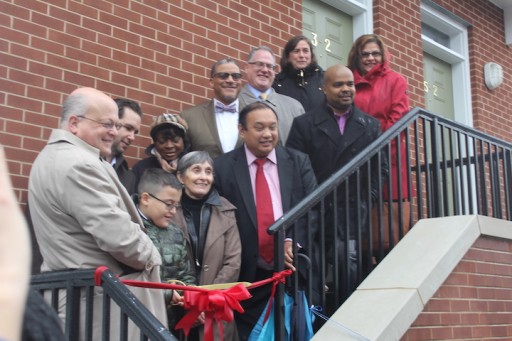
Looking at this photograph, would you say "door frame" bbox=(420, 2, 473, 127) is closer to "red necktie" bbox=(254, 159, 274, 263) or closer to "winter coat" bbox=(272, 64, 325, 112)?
"winter coat" bbox=(272, 64, 325, 112)

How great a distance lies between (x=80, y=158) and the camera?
131 inches

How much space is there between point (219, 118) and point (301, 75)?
0.92 metres

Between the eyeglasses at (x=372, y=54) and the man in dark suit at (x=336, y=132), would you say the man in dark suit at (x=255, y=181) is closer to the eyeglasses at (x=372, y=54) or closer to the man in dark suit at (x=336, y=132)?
the man in dark suit at (x=336, y=132)

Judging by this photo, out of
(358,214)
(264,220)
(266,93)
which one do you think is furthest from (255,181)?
(266,93)

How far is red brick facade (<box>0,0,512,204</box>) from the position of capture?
471 cm

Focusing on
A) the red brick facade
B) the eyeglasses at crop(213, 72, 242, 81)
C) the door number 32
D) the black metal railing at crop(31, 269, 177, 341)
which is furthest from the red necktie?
the door number 32

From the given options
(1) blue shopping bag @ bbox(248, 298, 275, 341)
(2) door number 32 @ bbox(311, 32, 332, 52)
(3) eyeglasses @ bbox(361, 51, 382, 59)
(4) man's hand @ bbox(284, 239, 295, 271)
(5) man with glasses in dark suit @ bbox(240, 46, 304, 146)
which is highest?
(2) door number 32 @ bbox(311, 32, 332, 52)

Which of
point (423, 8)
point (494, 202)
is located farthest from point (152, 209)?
point (423, 8)

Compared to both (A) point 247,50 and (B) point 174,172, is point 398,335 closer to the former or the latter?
(B) point 174,172

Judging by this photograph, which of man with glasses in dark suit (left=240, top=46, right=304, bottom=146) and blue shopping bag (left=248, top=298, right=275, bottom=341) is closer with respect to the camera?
blue shopping bag (left=248, top=298, right=275, bottom=341)

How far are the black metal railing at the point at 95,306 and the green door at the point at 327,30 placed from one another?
15.7 ft

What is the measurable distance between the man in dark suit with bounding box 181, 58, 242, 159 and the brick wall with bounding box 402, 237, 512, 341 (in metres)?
1.73

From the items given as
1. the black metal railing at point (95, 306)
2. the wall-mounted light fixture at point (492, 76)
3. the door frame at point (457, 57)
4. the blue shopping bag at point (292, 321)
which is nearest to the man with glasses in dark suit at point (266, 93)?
the blue shopping bag at point (292, 321)

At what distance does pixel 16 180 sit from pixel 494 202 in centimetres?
355
